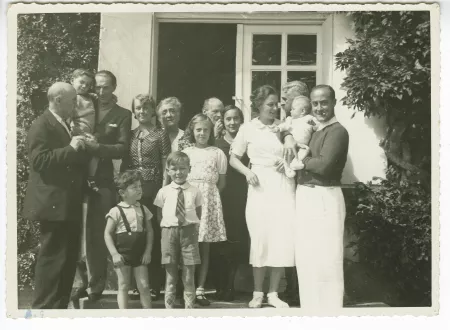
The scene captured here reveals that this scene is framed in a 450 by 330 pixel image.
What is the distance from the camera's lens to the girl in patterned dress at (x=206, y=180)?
16.1ft

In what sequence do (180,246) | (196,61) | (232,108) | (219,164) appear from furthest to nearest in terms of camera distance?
1. (196,61)
2. (232,108)
3. (219,164)
4. (180,246)

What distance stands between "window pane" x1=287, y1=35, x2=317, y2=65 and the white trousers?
1.09 metres

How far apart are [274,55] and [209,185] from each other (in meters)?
1.24

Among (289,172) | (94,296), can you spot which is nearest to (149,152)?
(289,172)

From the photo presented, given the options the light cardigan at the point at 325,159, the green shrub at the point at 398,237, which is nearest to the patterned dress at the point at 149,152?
the light cardigan at the point at 325,159

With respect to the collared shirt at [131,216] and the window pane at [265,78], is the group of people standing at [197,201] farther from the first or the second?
the window pane at [265,78]

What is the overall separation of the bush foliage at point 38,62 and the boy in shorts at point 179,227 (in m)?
1.06

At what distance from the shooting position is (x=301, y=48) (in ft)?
17.1

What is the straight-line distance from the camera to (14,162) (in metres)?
5.03

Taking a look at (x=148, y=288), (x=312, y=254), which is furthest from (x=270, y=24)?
(x=148, y=288)

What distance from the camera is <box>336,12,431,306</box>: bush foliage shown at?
5.01m

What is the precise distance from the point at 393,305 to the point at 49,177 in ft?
9.59

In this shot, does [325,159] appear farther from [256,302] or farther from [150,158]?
[150,158]

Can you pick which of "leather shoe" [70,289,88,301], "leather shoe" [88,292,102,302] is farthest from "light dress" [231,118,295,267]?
"leather shoe" [70,289,88,301]
